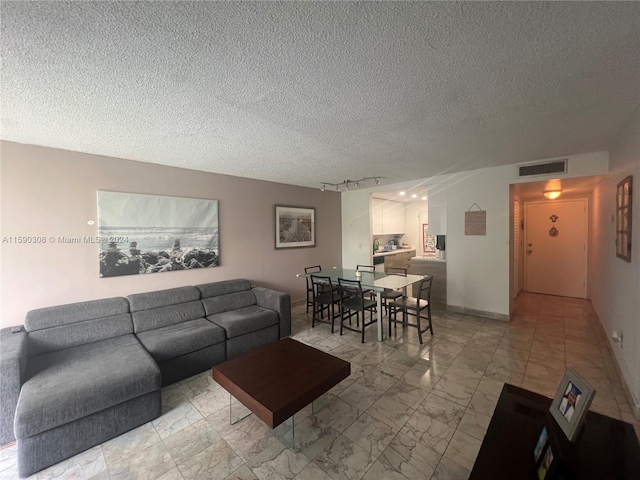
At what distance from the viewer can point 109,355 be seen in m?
2.25

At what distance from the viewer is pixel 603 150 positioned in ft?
10.4

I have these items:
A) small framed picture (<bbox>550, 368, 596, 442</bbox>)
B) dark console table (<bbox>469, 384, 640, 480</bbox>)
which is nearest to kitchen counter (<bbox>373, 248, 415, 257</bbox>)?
dark console table (<bbox>469, 384, 640, 480</bbox>)

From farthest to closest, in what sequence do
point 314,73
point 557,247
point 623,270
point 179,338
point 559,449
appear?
point 557,247 < point 179,338 < point 623,270 < point 314,73 < point 559,449

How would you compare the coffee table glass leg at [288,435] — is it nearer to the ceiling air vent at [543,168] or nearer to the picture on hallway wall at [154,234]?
the picture on hallway wall at [154,234]

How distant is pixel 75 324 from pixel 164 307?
0.77 metres

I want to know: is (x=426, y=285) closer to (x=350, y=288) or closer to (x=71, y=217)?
(x=350, y=288)

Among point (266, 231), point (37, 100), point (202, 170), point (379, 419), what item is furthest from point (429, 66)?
point (266, 231)

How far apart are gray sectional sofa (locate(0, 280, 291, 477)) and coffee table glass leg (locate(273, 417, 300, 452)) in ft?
3.34

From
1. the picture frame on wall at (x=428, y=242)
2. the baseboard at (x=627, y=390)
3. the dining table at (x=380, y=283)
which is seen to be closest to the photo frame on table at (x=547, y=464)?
the baseboard at (x=627, y=390)

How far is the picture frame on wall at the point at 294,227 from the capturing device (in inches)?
186

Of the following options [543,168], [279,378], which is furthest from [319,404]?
[543,168]

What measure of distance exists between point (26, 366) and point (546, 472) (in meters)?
3.34

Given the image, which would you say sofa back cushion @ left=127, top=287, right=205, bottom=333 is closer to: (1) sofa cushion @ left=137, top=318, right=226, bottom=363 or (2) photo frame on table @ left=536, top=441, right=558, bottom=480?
(1) sofa cushion @ left=137, top=318, right=226, bottom=363

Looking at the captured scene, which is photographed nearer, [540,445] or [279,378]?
[540,445]
